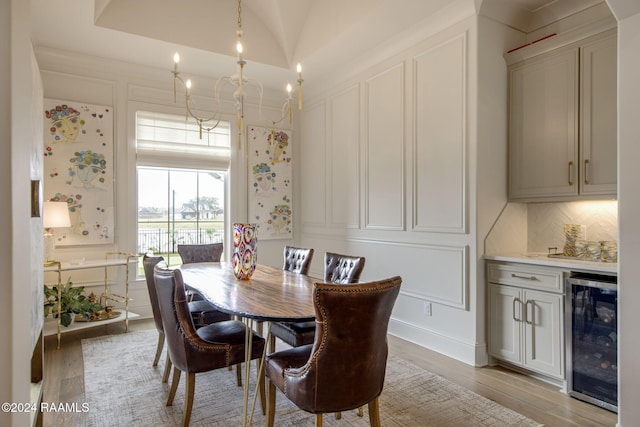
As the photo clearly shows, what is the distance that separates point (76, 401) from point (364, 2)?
3.93 meters

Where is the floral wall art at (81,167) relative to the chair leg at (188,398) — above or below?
above

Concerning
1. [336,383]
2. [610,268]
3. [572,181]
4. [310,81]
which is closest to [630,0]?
[572,181]

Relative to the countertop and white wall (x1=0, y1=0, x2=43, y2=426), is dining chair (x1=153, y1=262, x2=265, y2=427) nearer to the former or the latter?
white wall (x1=0, y1=0, x2=43, y2=426)

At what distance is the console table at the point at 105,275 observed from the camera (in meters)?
3.62

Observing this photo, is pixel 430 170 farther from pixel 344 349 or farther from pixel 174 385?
pixel 174 385

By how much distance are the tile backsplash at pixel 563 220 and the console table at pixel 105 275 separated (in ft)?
13.3

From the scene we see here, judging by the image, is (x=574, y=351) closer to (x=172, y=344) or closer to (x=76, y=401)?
(x=172, y=344)

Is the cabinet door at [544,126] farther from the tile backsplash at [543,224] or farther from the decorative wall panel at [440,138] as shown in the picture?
the decorative wall panel at [440,138]

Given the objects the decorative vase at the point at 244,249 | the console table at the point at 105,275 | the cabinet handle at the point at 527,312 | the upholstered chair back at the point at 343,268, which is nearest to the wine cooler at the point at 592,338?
the cabinet handle at the point at 527,312

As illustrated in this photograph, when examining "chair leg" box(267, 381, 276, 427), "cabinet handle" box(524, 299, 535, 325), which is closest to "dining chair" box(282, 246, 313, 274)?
"chair leg" box(267, 381, 276, 427)

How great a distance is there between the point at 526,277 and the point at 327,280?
154cm

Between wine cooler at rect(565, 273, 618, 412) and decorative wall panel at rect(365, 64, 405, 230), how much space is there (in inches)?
65.7

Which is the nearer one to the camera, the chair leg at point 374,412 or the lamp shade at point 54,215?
the chair leg at point 374,412

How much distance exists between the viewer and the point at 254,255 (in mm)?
2889
